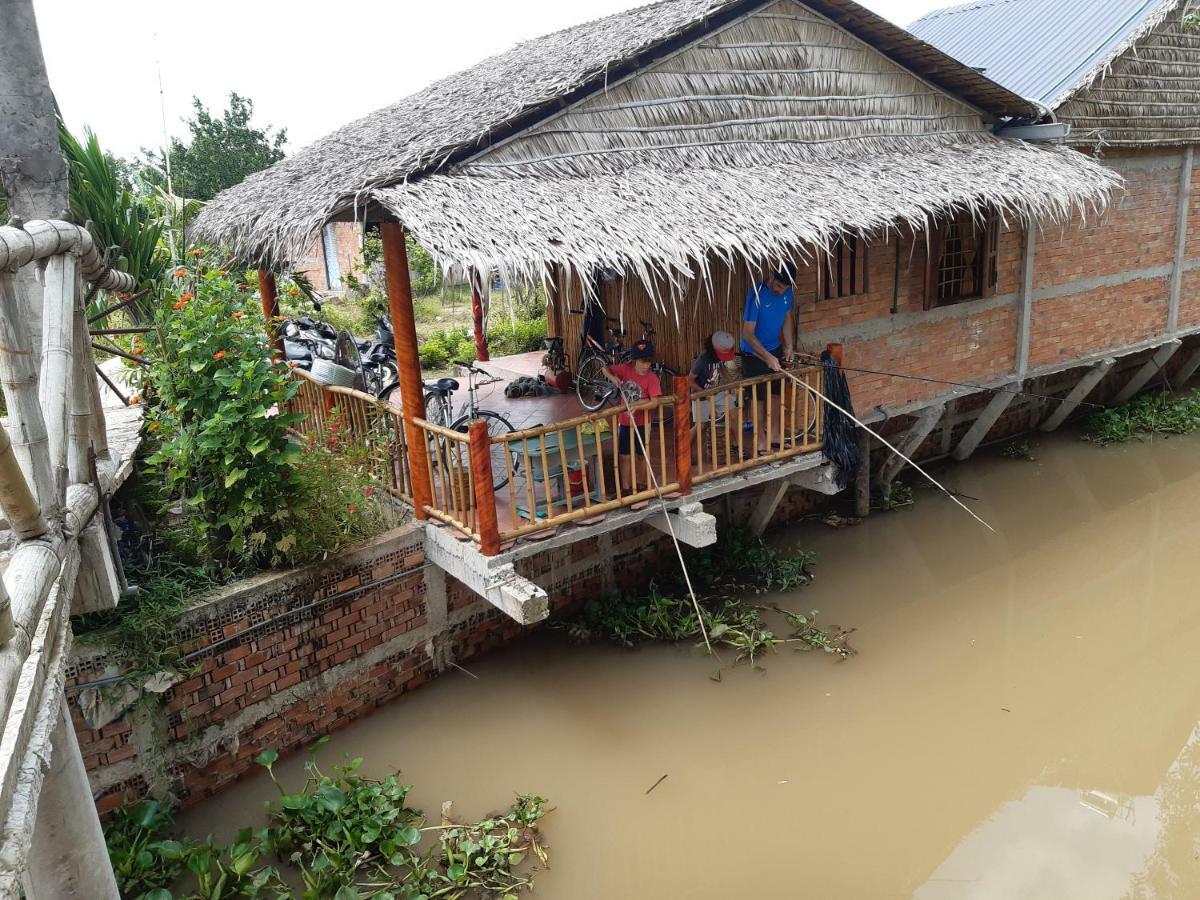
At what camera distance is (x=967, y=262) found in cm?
895

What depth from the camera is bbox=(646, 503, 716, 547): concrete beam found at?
6383mm

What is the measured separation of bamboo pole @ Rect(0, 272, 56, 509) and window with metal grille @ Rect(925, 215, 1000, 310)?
7837 mm

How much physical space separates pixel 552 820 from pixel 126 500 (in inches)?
146

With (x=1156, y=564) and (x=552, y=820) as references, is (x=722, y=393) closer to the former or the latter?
(x=552, y=820)

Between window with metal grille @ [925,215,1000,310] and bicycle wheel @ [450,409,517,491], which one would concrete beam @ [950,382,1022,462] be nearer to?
window with metal grille @ [925,215,1000,310]

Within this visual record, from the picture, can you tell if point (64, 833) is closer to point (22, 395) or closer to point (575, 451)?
point (22, 395)

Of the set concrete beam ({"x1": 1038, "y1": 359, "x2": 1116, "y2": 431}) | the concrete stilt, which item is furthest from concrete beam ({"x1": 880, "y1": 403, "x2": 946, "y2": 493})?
concrete beam ({"x1": 1038, "y1": 359, "x2": 1116, "y2": 431})

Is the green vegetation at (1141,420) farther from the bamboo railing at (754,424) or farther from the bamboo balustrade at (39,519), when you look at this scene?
the bamboo balustrade at (39,519)

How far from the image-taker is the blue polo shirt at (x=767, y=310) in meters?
6.96

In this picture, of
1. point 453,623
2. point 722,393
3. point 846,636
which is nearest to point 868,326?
point 722,393

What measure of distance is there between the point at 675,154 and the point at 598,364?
2534mm

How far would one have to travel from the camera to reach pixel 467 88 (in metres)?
7.76

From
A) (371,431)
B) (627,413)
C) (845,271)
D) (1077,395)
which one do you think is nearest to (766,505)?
(845,271)

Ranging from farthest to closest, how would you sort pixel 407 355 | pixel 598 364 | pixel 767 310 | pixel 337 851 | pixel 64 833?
pixel 598 364 < pixel 767 310 < pixel 407 355 < pixel 337 851 < pixel 64 833
